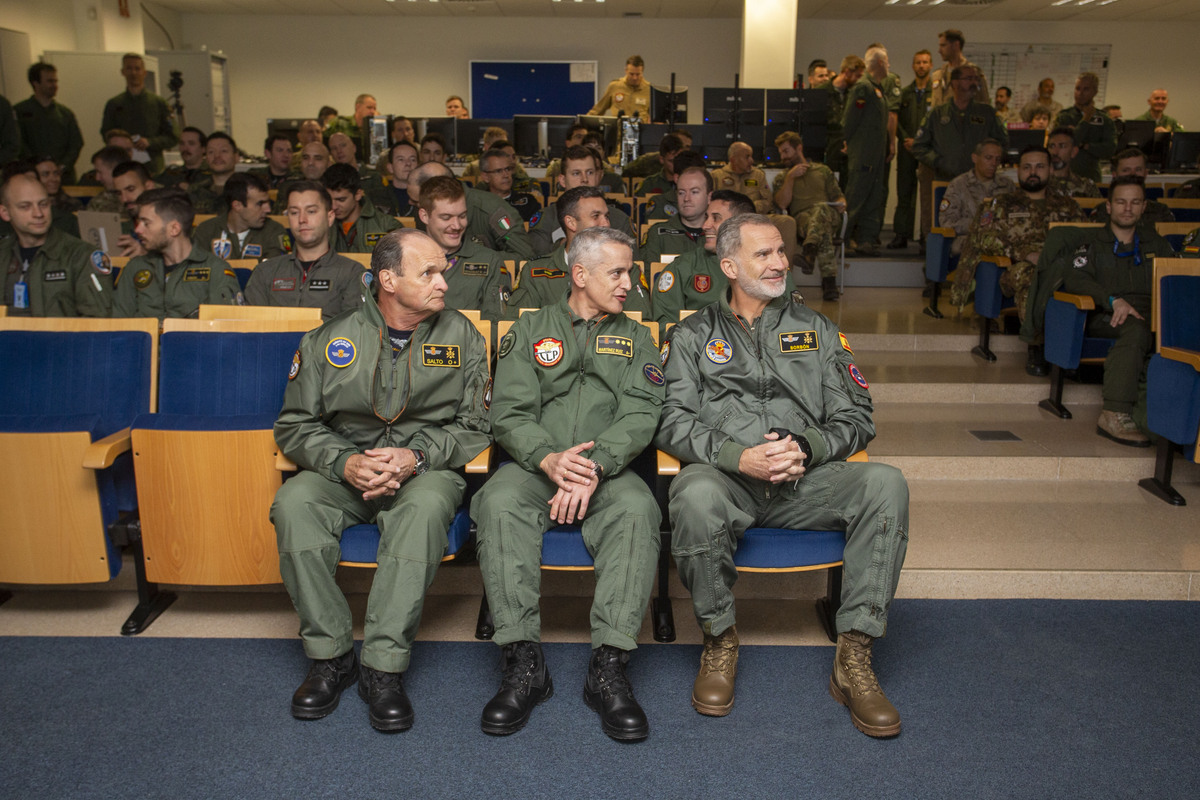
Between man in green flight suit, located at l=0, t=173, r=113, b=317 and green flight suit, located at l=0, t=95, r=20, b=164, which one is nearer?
man in green flight suit, located at l=0, t=173, r=113, b=317

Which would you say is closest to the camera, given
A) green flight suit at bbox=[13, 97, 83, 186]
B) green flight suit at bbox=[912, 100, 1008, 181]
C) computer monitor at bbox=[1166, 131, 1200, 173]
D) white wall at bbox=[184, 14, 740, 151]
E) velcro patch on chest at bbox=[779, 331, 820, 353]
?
velcro patch on chest at bbox=[779, 331, 820, 353]

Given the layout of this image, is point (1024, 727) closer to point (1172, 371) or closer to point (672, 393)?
point (672, 393)

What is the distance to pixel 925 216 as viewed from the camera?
22.7 feet

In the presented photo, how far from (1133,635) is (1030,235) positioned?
120 inches

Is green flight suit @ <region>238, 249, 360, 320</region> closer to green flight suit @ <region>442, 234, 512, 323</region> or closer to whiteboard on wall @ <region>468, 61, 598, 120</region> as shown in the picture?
green flight suit @ <region>442, 234, 512, 323</region>

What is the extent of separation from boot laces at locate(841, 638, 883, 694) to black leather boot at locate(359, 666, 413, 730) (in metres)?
1.04

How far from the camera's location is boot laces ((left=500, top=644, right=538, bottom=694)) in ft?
6.82

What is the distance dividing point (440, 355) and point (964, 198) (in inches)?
181

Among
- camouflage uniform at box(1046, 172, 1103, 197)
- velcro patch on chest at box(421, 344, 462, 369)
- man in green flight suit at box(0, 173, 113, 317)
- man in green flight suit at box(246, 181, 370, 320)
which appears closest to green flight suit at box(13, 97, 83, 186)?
man in green flight suit at box(0, 173, 113, 317)

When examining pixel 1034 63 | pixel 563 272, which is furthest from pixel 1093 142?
pixel 563 272

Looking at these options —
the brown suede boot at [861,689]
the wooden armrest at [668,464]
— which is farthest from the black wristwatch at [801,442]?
the brown suede boot at [861,689]

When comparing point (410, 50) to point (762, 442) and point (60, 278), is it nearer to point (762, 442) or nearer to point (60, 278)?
point (60, 278)

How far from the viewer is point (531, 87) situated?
38.9 ft

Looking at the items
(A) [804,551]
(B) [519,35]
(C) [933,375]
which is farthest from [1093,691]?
(B) [519,35]
